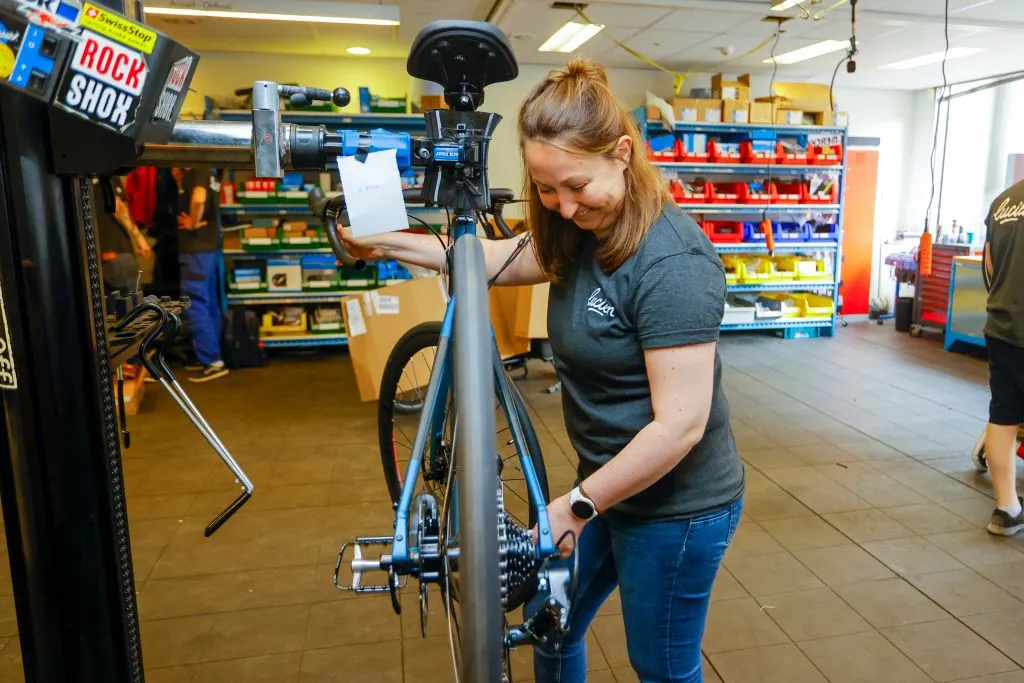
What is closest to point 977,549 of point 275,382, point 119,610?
point 119,610

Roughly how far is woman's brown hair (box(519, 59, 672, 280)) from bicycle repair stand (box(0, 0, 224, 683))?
485 millimetres

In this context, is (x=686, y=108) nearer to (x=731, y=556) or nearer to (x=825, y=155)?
(x=825, y=155)

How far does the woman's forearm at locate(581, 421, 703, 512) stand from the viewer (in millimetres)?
1068

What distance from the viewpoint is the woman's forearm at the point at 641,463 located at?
107 cm

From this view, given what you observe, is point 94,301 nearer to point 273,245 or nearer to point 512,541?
point 512,541

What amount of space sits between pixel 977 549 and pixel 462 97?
264cm

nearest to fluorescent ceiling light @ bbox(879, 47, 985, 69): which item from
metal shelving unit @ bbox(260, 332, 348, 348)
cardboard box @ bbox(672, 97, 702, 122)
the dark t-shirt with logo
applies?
cardboard box @ bbox(672, 97, 702, 122)

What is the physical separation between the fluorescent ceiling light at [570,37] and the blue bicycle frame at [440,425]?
4776 mm

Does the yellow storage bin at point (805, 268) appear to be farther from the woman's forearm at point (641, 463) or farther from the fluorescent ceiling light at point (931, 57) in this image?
the woman's forearm at point (641, 463)

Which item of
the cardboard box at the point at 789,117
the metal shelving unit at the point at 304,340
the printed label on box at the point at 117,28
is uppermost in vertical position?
the cardboard box at the point at 789,117

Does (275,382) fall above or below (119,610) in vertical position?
below

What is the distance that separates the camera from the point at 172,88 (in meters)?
0.85

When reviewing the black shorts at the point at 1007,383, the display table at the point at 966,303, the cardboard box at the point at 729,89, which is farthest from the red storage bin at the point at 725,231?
the black shorts at the point at 1007,383

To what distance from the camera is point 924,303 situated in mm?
6969
